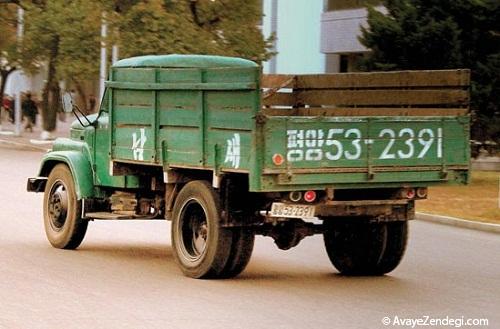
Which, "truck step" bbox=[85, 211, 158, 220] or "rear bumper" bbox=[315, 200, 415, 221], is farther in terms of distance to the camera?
"truck step" bbox=[85, 211, 158, 220]

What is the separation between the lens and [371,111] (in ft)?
46.5

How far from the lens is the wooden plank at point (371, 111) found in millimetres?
13547

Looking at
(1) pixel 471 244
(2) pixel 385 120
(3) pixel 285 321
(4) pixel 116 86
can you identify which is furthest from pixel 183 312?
(1) pixel 471 244

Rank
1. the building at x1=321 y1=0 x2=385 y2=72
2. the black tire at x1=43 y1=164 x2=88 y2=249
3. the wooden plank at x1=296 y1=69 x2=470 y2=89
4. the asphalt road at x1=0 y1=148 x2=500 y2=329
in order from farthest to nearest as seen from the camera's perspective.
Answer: the building at x1=321 y1=0 x2=385 y2=72
the black tire at x1=43 y1=164 x2=88 y2=249
the wooden plank at x1=296 y1=69 x2=470 y2=89
the asphalt road at x1=0 y1=148 x2=500 y2=329

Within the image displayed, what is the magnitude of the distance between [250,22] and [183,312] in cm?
3300

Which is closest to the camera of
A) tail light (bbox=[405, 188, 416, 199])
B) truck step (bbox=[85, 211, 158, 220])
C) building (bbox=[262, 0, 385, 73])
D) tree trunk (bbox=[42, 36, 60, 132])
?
tail light (bbox=[405, 188, 416, 199])

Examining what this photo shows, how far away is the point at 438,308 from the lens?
11195 mm

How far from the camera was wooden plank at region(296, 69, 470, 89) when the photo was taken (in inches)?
538

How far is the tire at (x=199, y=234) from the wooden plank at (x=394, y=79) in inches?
90.9

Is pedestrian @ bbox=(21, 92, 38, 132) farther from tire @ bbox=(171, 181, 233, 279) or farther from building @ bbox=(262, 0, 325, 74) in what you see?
tire @ bbox=(171, 181, 233, 279)

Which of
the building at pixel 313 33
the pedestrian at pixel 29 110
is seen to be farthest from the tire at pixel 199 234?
the pedestrian at pixel 29 110

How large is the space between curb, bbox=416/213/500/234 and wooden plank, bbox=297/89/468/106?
229 inches

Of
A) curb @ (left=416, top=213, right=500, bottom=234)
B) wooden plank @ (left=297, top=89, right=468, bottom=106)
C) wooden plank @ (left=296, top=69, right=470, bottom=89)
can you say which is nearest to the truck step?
wooden plank @ (left=297, top=89, right=468, bottom=106)

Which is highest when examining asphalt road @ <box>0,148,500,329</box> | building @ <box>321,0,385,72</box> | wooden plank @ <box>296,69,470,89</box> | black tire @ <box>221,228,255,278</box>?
building @ <box>321,0,385,72</box>
